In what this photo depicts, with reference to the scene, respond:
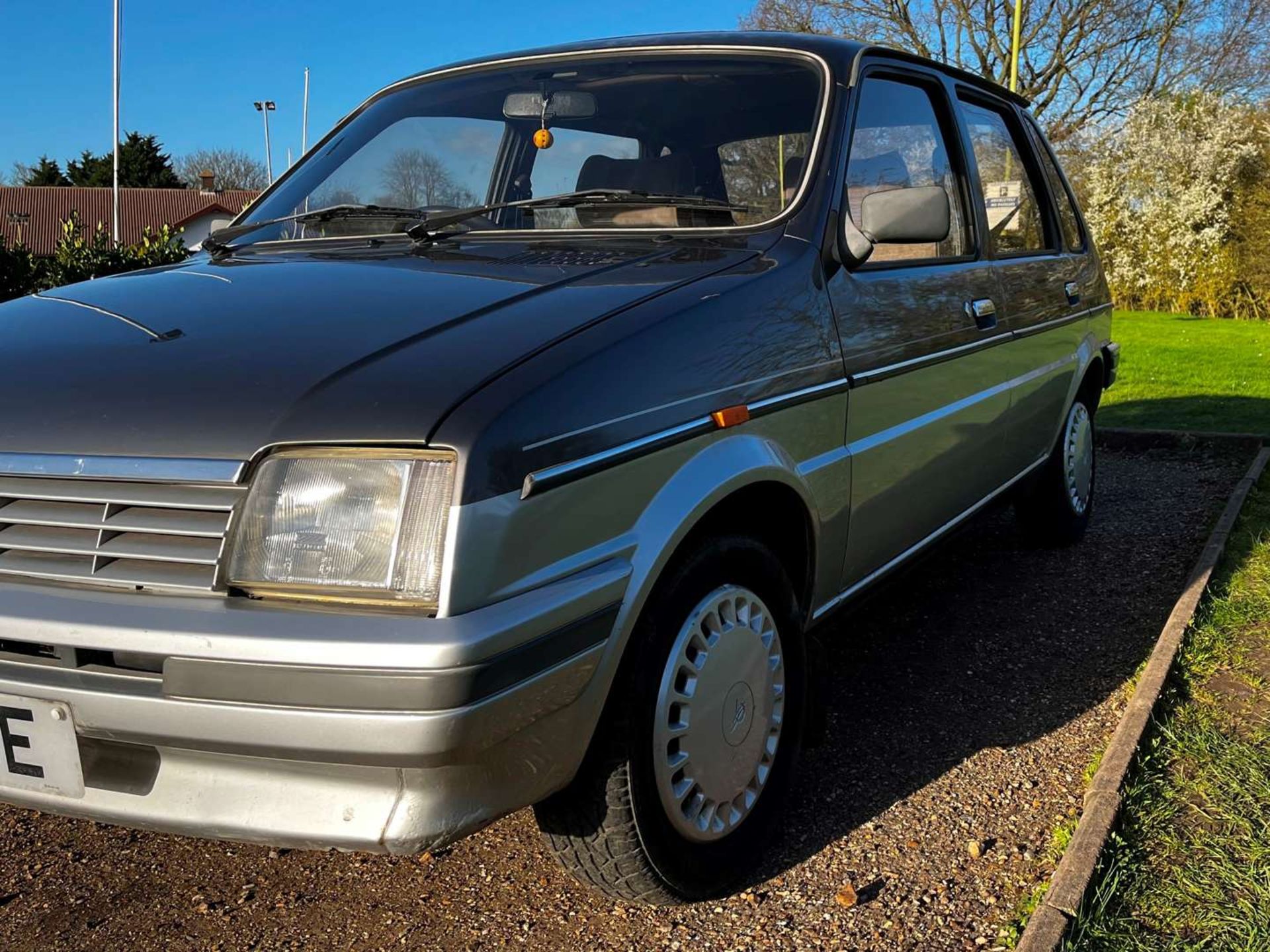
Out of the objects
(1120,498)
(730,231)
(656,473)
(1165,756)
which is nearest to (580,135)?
(730,231)

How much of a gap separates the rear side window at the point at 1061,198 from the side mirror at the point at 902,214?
232 cm

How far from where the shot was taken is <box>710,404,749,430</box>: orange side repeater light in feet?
7.26

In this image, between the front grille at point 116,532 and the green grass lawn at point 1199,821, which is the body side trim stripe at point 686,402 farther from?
the green grass lawn at point 1199,821

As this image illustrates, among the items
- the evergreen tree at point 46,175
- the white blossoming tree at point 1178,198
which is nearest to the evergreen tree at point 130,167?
the evergreen tree at point 46,175

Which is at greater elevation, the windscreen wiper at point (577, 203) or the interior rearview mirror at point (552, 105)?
the interior rearview mirror at point (552, 105)

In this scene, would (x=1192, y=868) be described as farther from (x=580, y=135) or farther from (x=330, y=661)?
(x=580, y=135)

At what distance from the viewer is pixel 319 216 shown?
3.14 m

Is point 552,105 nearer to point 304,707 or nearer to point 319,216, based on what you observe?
point 319,216

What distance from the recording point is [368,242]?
290 cm

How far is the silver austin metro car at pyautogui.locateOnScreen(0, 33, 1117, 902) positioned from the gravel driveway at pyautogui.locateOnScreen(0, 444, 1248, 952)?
0.18 meters

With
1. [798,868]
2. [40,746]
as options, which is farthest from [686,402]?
[40,746]

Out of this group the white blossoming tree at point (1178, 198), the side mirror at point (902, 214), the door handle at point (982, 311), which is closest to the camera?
the side mirror at point (902, 214)

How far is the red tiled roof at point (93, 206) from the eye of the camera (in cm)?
5100

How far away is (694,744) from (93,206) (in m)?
58.6
